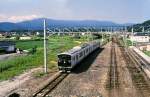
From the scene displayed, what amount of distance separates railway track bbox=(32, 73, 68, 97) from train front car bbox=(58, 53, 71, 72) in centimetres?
102

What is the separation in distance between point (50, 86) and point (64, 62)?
30.7 feet

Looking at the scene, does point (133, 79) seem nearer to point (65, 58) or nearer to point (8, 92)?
point (65, 58)

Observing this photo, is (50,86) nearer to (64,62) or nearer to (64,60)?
(64,62)

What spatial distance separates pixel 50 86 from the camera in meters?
32.9

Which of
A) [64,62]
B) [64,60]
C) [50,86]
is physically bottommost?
[50,86]

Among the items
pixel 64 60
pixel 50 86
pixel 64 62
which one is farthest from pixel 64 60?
pixel 50 86

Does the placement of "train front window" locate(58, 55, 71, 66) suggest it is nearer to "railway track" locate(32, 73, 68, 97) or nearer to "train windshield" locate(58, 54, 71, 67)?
"train windshield" locate(58, 54, 71, 67)

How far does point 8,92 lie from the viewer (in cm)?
2986

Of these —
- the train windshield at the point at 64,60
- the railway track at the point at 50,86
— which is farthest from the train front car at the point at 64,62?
the railway track at the point at 50,86

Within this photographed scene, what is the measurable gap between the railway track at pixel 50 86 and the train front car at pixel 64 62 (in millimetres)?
1025

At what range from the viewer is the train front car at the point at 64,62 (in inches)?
1647

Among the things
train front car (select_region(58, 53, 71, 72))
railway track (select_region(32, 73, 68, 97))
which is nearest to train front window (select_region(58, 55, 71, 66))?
train front car (select_region(58, 53, 71, 72))

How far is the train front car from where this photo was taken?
137ft

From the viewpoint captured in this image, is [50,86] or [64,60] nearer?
[50,86]
